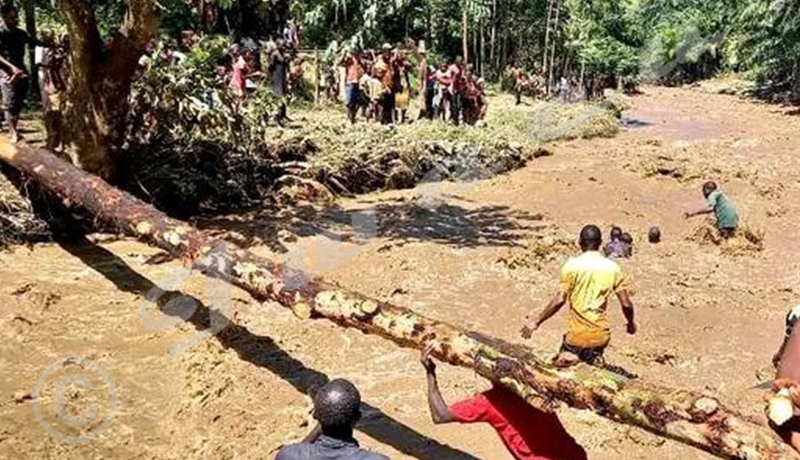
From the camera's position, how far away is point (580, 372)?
170 inches

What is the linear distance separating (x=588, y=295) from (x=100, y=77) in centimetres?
602

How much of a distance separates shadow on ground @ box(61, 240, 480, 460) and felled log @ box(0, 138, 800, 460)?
91 cm

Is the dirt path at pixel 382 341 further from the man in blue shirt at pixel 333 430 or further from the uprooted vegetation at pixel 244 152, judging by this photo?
the man in blue shirt at pixel 333 430

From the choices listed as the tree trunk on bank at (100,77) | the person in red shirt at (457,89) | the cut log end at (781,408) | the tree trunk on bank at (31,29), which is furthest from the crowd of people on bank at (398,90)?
the cut log end at (781,408)

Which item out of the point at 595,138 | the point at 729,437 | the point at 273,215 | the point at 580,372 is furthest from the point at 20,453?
the point at 595,138

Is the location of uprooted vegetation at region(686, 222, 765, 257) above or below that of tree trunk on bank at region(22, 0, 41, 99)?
below

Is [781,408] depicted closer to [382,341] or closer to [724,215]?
[382,341]

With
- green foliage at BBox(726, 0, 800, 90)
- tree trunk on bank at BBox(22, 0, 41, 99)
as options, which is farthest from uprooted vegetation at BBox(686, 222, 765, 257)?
green foliage at BBox(726, 0, 800, 90)

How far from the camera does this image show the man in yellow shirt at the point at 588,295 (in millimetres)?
5766

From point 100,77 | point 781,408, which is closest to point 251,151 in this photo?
point 100,77

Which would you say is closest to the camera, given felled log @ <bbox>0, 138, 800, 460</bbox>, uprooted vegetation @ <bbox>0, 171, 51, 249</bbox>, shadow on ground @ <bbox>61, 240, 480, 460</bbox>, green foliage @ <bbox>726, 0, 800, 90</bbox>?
felled log @ <bbox>0, 138, 800, 460</bbox>

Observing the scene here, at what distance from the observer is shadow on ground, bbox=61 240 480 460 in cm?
565

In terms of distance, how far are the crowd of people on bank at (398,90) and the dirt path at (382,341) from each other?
3662 mm

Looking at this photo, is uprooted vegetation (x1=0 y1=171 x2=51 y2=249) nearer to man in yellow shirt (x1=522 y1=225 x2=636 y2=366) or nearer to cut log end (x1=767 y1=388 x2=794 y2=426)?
man in yellow shirt (x1=522 y1=225 x2=636 y2=366)
